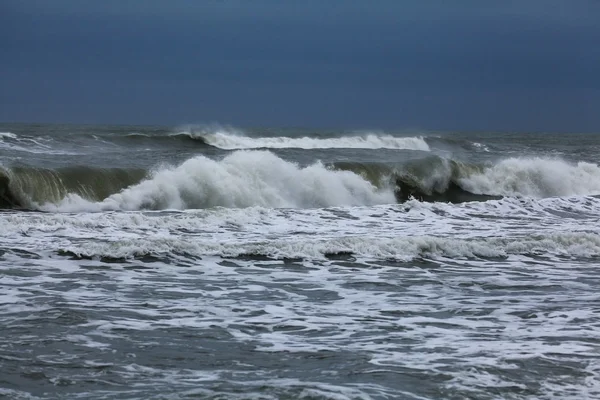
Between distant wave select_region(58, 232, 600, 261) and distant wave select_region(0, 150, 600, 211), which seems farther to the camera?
distant wave select_region(0, 150, 600, 211)

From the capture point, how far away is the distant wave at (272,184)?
1703cm

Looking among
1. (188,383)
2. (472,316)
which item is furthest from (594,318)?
(188,383)

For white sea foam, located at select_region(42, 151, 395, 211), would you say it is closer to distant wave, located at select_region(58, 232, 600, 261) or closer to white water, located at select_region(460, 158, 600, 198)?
white water, located at select_region(460, 158, 600, 198)

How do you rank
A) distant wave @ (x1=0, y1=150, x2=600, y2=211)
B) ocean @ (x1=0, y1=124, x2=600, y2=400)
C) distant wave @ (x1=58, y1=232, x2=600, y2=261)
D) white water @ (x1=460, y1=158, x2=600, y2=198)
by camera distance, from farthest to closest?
white water @ (x1=460, y1=158, x2=600, y2=198) < distant wave @ (x1=0, y1=150, x2=600, y2=211) < distant wave @ (x1=58, y1=232, x2=600, y2=261) < ocean @ (x1=0, y1=124, x2=600, y2=400)

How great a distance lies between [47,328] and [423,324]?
11.1ft

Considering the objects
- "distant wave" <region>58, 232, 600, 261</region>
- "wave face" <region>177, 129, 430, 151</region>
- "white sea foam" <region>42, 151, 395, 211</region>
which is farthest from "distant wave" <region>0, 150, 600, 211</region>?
"wave face" <region>177, 129, 430, 151</region>

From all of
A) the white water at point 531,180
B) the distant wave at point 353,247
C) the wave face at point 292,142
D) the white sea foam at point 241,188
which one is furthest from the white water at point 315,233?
the wave face at point 292,142

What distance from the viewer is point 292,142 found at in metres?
40.5

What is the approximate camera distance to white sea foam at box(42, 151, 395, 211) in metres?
17.2

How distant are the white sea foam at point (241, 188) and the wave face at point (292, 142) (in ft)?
45.4

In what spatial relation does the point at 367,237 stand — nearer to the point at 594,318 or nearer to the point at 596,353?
the point at 594,318

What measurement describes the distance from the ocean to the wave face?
16.1 meters

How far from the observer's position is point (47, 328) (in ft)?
23.4

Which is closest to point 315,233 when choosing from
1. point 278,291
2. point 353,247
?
point 353,247
